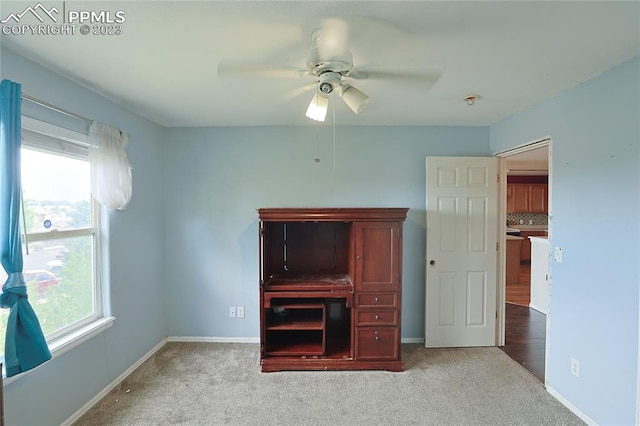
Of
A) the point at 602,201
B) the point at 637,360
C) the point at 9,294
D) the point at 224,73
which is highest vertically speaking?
the point at 224,73

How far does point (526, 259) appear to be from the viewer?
6.66 m

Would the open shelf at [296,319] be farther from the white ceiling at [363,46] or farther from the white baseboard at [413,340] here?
the white ceiling at [363,46]

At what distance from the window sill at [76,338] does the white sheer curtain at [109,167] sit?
3.08 feet

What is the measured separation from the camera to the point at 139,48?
5.46 ft

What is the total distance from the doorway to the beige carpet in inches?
14.8

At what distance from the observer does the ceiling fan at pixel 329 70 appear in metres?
1.28

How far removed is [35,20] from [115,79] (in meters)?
0.63

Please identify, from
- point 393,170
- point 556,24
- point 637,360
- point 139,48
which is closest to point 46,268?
point 139,48

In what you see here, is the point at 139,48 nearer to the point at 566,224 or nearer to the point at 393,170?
the point at 393,170

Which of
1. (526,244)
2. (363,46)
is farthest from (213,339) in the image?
(526,244)

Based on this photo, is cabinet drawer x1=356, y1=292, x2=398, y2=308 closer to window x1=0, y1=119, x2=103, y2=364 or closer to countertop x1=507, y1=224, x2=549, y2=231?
window x1=0, y1=119, x2=103, y2=364

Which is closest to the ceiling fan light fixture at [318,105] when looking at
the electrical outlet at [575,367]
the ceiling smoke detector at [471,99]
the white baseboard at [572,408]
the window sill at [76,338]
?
the ceiling smoke detector at [471,99]

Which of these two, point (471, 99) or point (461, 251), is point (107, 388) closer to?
point (461, 251)

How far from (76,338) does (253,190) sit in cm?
196
